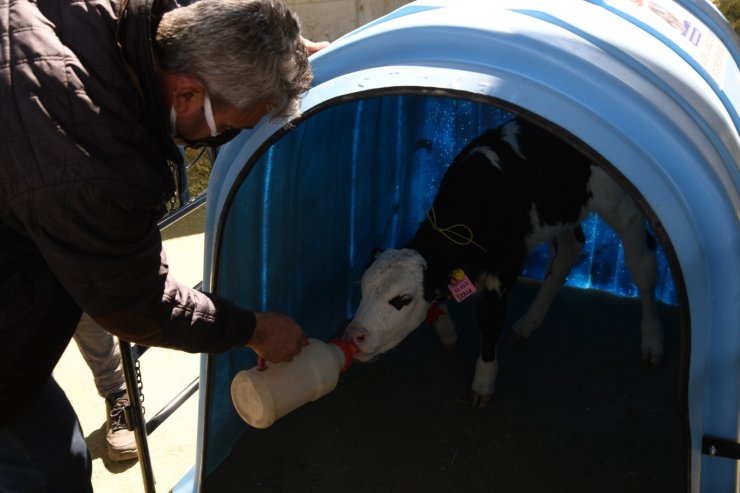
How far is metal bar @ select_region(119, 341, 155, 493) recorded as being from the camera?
123 inches

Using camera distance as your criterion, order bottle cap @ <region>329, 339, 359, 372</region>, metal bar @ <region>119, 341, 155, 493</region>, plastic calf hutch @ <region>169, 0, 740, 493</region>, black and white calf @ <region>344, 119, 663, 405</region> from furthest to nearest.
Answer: black and white calf @ <region>344, 119, 663, 405</region>, bottle cap @ <region>329, 339, 359, 372</region>, metal bar @ <region>119, 341, 155, 493</region>, plastic calf hutch @ <region>169, 0, 740, 493</region>

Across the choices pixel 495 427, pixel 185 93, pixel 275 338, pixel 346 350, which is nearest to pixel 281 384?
pixel 275 338

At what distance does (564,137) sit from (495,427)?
1.97 meters

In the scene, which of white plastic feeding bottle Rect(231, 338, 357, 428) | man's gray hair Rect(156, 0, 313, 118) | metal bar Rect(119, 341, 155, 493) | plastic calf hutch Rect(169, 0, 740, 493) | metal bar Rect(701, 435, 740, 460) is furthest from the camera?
metal bar Rect(119, 341, 155, 493)

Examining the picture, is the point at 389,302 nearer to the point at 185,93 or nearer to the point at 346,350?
the point at 346,350

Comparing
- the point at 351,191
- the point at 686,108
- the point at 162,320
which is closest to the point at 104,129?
the point at 162,320

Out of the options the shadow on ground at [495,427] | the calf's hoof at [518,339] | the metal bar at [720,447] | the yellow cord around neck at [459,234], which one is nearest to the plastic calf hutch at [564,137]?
the metal bar at [720,447]

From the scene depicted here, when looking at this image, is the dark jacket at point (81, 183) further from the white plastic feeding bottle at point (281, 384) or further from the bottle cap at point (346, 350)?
the bottle cap at point (346, 350)

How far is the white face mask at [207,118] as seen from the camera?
2092 millimetres

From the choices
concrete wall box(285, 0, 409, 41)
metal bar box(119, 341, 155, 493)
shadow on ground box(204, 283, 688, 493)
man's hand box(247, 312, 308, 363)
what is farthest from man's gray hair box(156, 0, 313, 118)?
concrete wall box(285, 0, 409, 41)

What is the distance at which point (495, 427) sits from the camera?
154 inches

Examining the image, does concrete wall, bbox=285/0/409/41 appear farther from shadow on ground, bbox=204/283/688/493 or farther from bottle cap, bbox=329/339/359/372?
bottle cap, bbox=329/339/359/372

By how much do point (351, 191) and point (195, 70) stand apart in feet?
8.17

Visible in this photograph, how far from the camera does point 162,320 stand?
216 cm
